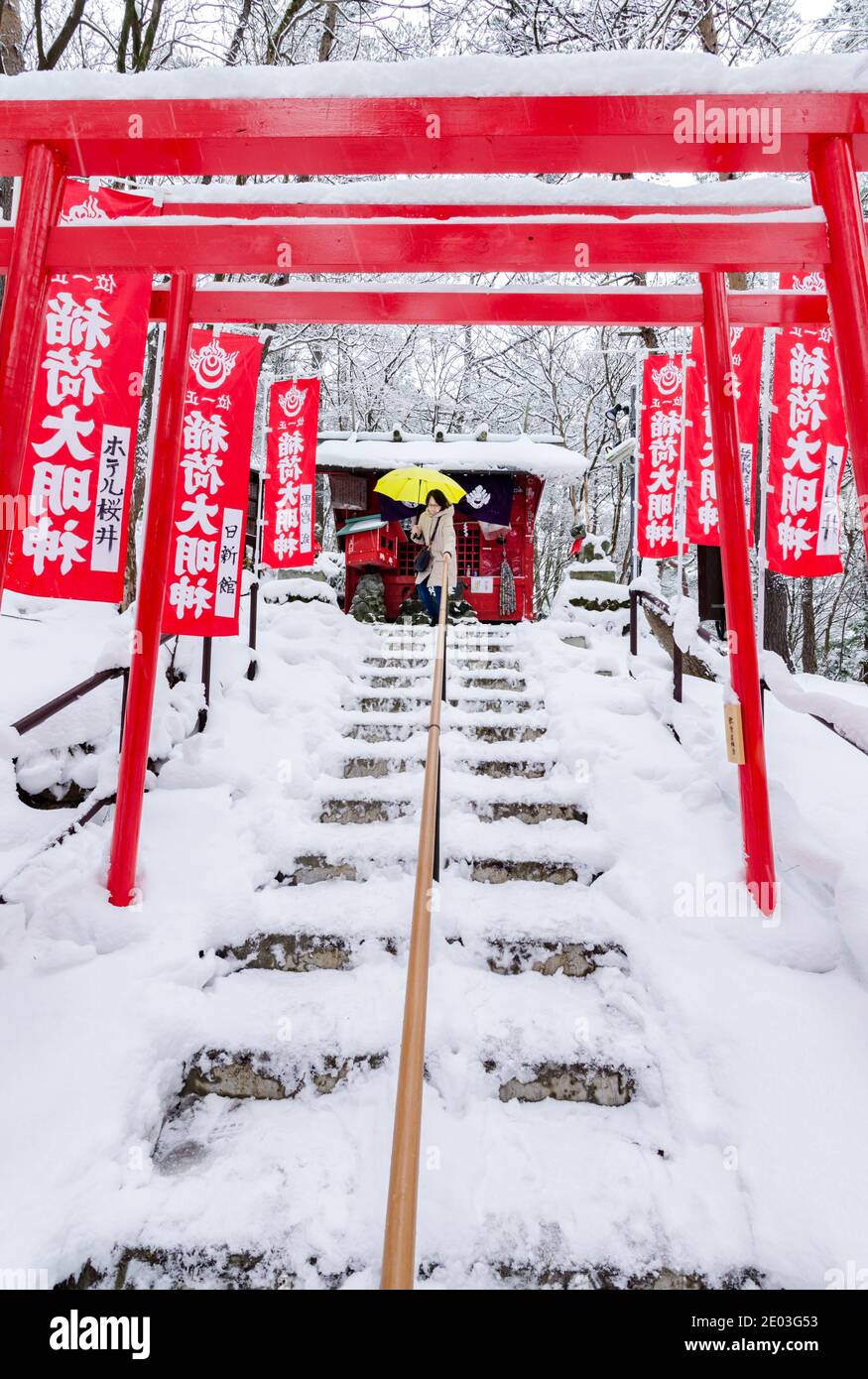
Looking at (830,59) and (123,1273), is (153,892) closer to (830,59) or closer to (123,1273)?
(123,1273)

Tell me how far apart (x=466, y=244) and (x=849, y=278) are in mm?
1702

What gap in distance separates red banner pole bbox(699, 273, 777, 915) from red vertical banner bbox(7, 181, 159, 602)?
3360 mm

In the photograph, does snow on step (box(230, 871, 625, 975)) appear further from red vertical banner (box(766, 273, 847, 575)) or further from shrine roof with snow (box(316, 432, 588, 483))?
shrine roof with snow (box(316, 432, 588, 483))

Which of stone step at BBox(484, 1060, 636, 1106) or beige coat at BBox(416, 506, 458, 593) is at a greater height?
beige coat at BBox(416, 506, 458, 593)

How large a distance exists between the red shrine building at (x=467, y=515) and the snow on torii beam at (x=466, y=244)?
10.7 metres

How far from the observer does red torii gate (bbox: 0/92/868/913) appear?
2.45 m

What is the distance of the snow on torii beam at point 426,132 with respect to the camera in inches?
94.7

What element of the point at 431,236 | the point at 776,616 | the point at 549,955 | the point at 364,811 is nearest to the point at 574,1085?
the point at 549,955

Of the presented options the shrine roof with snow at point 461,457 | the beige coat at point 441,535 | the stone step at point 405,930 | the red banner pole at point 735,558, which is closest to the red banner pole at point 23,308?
the stone step at point 405,930

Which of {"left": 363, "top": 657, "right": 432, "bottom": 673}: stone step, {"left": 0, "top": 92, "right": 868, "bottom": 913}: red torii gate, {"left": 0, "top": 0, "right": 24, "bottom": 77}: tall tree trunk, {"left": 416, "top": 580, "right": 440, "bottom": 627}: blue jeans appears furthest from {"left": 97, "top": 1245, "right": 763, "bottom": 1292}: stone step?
{"left": 0, "top": 0, "right": 24, "bottom": 77}: tall tree trunk

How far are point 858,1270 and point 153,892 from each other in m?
3.36

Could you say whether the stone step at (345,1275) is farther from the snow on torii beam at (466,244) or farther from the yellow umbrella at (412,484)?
the yellow umbrella at (412,484)

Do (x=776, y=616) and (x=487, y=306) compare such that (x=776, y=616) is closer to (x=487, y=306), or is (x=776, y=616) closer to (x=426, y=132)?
(x=487, y=306)

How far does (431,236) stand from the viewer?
10.3 ft
